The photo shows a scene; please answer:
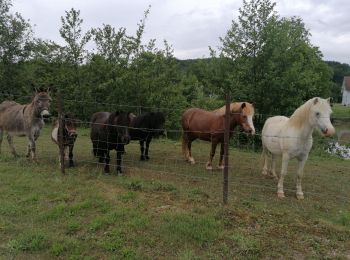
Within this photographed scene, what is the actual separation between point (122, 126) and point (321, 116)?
394 cm

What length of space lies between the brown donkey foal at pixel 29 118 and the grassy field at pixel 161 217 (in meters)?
1.08

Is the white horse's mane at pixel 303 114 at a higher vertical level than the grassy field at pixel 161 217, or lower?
higher

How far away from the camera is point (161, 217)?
517 centimetres

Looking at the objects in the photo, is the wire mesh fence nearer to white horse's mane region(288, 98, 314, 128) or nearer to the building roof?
white horse's mane region(288, 98, 314, 128)

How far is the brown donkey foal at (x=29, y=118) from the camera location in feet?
27.9

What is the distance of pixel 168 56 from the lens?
16.8 m

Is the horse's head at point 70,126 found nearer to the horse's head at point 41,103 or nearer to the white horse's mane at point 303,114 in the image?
the horse's head at point 41,103

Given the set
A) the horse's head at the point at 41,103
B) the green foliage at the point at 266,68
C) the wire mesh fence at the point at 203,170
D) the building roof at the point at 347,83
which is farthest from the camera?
the building roof at the point at 347,83

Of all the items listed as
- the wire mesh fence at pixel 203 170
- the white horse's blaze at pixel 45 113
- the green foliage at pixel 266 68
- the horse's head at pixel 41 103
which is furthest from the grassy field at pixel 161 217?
the green foliage at pixel 266 68

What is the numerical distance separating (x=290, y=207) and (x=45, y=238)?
4005 millimetres

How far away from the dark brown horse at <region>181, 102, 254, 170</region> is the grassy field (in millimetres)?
920

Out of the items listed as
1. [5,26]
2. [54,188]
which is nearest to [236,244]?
[54,188]

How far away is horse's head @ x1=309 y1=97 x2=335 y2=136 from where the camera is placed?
5.71 m

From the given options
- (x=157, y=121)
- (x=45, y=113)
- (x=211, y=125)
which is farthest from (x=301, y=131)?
(x=45, y=113)
